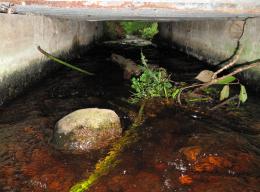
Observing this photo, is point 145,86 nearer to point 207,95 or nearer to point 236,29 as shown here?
point 207,95

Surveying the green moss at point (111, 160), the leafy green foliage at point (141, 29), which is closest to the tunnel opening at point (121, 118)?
the green moss at point (111, 160)

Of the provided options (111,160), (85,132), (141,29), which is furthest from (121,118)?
(141,29)

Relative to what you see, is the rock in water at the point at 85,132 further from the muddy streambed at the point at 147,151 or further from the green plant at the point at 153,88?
the green plant at the point at 153,88

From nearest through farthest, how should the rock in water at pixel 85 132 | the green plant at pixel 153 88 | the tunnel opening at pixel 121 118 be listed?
the tunnel opening at pixel 121 118 < the rock in water at pixel 85 132 < the green plant at pixel 153 88

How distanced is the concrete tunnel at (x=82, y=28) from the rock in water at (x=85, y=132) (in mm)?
1876

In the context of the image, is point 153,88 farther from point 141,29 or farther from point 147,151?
point 141,29

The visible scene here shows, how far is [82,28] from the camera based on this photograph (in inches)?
509

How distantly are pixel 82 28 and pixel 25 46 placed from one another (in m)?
6.30

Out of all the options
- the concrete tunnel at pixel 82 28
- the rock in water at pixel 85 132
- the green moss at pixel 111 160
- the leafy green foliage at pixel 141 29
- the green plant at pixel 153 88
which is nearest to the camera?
the green moss at pixel 111 160

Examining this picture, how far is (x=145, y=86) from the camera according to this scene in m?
7.03

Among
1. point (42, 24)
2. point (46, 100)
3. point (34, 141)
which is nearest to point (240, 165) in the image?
point (34, 141)

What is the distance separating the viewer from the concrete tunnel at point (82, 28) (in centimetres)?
489

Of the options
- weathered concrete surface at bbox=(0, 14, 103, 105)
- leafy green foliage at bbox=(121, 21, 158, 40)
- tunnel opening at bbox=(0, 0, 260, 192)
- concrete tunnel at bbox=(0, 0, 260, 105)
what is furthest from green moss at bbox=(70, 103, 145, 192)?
leafy green foliage at bbox=(121, 21, 158, 40)

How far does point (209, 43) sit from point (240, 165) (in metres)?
7.17
